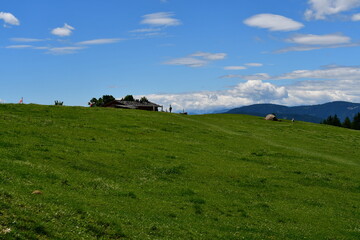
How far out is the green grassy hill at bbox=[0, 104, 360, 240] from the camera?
17.5 meters

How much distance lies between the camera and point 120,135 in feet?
166

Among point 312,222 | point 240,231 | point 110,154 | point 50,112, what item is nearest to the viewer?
point 240,231

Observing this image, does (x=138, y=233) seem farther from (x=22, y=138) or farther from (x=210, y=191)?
(x=22, y=138)

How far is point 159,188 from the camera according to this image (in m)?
28.2

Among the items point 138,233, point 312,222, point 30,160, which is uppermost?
point 30,160

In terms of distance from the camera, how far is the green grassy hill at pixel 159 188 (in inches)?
688

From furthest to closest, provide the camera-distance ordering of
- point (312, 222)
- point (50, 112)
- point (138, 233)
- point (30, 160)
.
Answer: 1. point (50, 112)
2. point (30, 160)
3. point (312, 222)
4. point (138, 233)

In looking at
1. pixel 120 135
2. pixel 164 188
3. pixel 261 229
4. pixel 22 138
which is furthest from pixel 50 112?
pixel 261 229

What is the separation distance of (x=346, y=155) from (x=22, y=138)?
159 ft

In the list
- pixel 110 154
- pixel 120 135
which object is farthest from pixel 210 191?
pixel 120 135

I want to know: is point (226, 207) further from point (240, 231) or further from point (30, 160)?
point (30, 160)

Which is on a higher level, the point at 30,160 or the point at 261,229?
the point at 30,160

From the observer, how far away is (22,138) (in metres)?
36.9

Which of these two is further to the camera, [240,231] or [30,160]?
[30,160]
